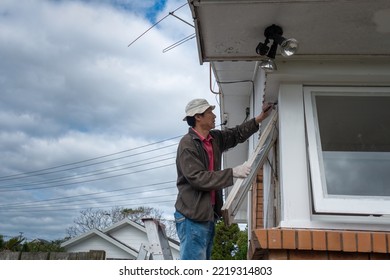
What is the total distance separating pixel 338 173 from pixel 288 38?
111cm

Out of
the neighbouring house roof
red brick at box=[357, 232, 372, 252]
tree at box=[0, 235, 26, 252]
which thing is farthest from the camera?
the neighbouring house roof

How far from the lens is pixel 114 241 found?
21250 millimetres

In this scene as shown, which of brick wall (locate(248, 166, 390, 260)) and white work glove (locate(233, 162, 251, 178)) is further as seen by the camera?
white work glove (locate(233, 162, 251, 178))

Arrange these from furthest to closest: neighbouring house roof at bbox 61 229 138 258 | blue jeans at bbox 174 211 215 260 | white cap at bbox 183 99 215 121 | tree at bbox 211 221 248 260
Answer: neighbouring house roof at bbox 61 229 138 258
tree at bbox 211 221 248 260
white cap at bbox 183 99 215 121
blue jeans at bbox 174 211 215 260

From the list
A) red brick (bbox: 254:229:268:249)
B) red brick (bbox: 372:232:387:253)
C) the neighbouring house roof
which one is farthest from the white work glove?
the neighbouring house roof

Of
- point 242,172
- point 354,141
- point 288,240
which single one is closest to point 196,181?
point 242,172

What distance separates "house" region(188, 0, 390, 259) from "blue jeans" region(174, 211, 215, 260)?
276 millimetres

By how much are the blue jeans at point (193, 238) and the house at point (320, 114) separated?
10.9 inches

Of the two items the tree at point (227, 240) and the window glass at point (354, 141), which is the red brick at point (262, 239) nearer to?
the window glass at point (354, 141)

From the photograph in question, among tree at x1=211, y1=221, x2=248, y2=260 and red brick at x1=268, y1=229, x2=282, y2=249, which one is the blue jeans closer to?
red brick at x1=268, y1=229, x2=282, y2=249

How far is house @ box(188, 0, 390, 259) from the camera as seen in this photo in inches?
108

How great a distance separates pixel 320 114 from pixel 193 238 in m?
1.46

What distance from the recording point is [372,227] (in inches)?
117
